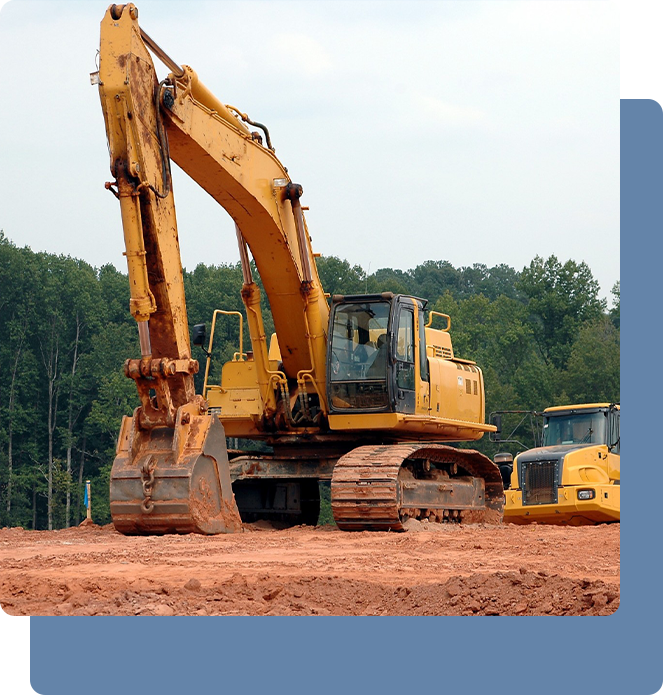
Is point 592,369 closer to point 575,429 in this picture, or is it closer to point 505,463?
point 505,463

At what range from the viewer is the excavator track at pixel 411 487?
1231 cm

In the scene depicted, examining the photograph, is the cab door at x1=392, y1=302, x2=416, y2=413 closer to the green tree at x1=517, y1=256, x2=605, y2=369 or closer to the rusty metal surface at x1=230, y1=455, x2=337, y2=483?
the rusty metal surface at x1=230, y1=455, x2=337, y2=483

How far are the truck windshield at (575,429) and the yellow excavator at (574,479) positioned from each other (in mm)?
14

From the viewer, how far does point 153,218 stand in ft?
36.5

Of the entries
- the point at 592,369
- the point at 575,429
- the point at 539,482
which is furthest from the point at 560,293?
the point at 539,482

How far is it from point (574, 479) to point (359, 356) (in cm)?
375

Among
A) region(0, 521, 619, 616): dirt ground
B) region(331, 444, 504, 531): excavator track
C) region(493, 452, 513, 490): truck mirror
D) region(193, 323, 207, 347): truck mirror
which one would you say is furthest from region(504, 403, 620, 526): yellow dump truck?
region(193, 323, 207, 347): truck mirror

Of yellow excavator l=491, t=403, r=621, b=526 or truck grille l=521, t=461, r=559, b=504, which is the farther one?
truck grille l=521, t=461, r=559, b=504

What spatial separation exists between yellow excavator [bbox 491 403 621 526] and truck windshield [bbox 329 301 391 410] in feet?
8.13

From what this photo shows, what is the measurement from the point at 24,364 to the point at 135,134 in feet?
83.3

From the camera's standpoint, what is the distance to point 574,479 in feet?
49.6

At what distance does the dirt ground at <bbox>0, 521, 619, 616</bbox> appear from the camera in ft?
21.0

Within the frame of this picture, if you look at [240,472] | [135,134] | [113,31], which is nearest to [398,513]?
[240,472]

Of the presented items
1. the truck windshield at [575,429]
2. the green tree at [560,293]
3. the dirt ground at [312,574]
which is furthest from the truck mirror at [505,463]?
the green tree at [560,293]
